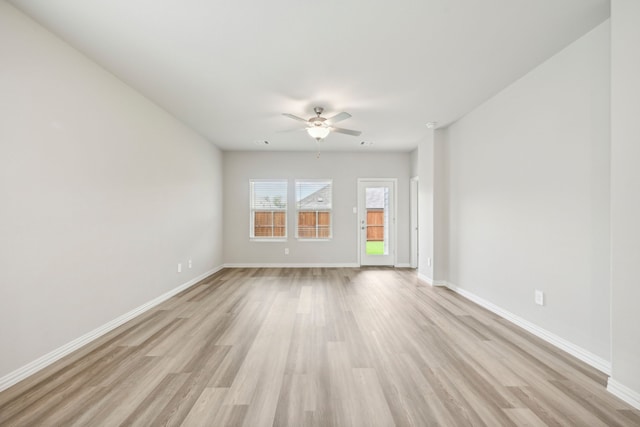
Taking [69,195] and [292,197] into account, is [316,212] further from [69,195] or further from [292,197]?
[69,195]

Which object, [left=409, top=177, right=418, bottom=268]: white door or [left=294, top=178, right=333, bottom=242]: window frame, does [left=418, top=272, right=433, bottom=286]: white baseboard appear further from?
[left=294, top=178, right=333, bottom=242]: window frame

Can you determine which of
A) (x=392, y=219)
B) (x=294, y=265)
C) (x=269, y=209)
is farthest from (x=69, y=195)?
(x=392, y=219)

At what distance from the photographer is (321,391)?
1.87m

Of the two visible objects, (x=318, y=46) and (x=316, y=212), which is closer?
(x=318, y=46)

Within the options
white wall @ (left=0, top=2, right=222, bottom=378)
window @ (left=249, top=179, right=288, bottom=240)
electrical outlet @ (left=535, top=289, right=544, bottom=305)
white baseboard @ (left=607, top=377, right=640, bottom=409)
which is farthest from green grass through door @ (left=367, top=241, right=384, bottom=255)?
white baseboard @ (left=607, top=377, right=640, bottom=409)

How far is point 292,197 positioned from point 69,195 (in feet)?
14.2

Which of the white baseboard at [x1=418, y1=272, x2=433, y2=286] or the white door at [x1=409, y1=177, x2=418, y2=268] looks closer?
the white baseboard at [x1=418, y1=272, x2=433, y2=286]

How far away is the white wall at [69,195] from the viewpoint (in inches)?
76.9

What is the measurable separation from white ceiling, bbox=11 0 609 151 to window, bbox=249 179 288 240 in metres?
2.73

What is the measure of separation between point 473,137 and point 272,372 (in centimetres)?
387

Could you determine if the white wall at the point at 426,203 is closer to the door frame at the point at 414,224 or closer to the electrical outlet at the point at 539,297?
the door frame at the point at 414,224

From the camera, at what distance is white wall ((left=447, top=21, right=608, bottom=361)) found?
7.20 feet

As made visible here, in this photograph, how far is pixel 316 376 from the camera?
80.7 inches

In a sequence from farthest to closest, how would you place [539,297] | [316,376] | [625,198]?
[539,297]
[316,376]
[625,198]
